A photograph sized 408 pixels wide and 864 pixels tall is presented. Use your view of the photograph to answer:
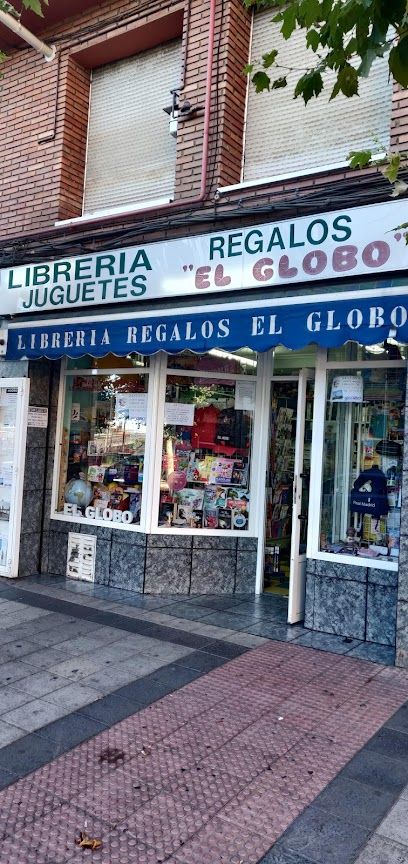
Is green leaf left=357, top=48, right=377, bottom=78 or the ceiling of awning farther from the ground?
the ceiling of awning

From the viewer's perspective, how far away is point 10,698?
14.0 ft

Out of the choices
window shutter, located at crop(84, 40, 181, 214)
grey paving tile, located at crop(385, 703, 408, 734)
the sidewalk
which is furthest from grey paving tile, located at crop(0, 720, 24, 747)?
window shutter, located at crop(84, 40, 181, 214)

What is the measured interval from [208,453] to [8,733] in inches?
148

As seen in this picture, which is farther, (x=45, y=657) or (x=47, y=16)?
(x=47, y=16)

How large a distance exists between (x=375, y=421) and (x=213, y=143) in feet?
10.7

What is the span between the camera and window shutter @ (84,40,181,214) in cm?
726

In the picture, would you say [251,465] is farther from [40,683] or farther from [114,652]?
[40,683]

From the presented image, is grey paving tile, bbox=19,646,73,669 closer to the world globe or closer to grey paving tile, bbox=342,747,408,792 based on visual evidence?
grey paving tile, bbox=342,747,408,792

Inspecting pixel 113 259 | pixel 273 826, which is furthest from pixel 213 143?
pixel 273 826

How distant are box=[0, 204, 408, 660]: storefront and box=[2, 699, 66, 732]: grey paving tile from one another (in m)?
2.48

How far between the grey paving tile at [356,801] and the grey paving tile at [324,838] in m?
0.06

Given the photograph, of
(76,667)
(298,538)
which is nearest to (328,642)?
(298,538)

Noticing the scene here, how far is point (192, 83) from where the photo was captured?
22.3 feet

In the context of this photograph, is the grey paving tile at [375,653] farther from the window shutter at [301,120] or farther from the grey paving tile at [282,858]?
the window shutter at [301,120]
